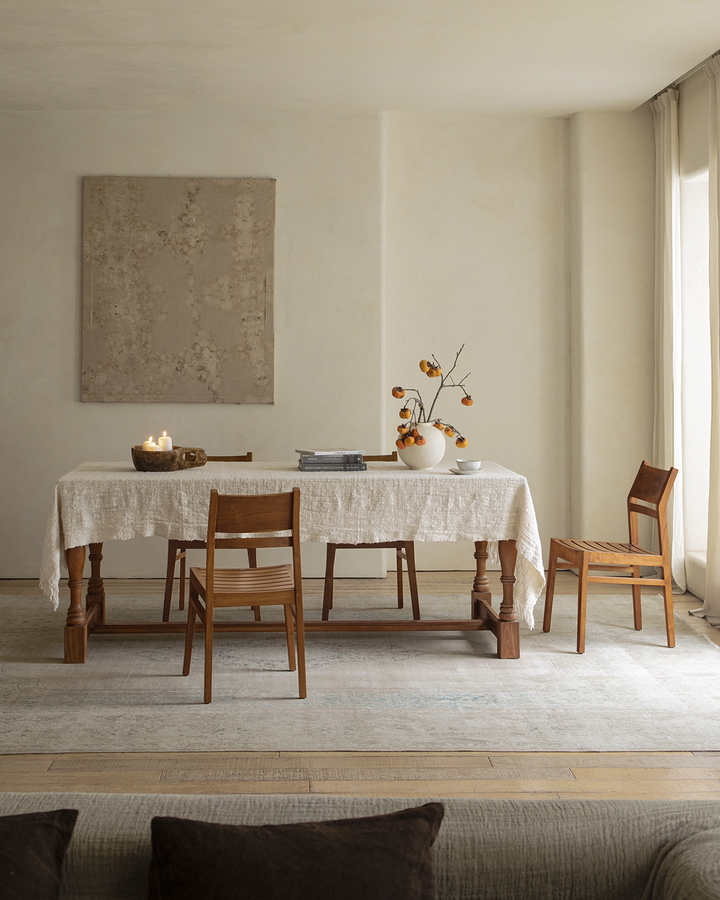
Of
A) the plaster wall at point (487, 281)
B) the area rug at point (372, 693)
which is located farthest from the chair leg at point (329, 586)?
the plaster wall at point (487, 281)

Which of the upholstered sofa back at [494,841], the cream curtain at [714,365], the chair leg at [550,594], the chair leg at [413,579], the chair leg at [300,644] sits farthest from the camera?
the cream curtain at [714,365]

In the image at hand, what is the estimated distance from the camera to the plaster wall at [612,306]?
5242mm

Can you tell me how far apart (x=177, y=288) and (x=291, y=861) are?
452cm

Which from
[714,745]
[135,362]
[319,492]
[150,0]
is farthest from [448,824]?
[135,362]

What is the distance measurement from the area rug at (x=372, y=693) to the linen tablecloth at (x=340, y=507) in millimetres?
357

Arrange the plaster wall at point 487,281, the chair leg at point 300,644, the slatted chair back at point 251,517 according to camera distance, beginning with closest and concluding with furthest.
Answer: the slatted chair back at point 251,517, the chair leg at point 300,644, the plaster wall at point 487,281

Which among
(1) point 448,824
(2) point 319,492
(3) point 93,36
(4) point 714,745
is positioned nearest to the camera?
(1) point 448,824

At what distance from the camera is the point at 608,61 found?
14.3ft

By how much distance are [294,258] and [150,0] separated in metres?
1.88

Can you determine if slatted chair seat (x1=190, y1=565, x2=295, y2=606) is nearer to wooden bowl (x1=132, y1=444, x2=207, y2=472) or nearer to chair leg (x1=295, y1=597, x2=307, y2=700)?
chair leg (x1=295, y1=597, x2=307, y2=700)

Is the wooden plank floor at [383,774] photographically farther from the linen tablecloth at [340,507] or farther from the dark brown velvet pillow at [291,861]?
the dark brown velvet pillow at [291,861]

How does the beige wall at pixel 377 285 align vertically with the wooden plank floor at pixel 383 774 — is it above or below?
Answer: above

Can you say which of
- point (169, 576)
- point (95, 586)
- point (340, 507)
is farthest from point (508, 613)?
point (95, 586)

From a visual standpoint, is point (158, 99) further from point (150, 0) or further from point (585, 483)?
point (585, 483)
